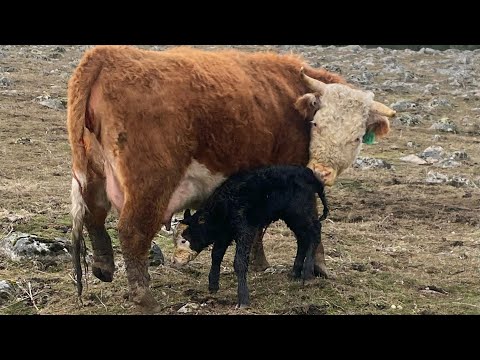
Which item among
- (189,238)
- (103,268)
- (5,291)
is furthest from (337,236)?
(5,291)

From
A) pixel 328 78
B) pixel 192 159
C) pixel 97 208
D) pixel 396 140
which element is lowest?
pixel 396 140

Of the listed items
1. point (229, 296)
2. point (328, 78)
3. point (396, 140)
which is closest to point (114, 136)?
point (229, 296)

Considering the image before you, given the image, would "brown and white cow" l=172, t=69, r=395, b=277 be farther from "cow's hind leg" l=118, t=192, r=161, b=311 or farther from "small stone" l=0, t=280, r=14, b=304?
"small stone" l=0, t=280, r=14, b=304

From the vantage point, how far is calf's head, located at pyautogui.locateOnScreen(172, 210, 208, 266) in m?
7.13

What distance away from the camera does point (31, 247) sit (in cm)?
730

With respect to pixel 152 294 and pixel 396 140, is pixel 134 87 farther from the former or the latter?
pixel 396 140

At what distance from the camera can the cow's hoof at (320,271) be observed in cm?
751

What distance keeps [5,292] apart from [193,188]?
76.2 inches

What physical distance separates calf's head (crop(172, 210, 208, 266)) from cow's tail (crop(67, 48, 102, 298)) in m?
1.13

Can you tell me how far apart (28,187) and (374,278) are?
4.89 m

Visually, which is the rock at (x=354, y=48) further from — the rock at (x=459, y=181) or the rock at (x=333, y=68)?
the rock at (x=459, y=181)

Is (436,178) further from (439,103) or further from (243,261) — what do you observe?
(439,103)

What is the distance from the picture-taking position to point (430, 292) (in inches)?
279

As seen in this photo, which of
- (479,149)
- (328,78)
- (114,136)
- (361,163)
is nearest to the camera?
(114,136)
